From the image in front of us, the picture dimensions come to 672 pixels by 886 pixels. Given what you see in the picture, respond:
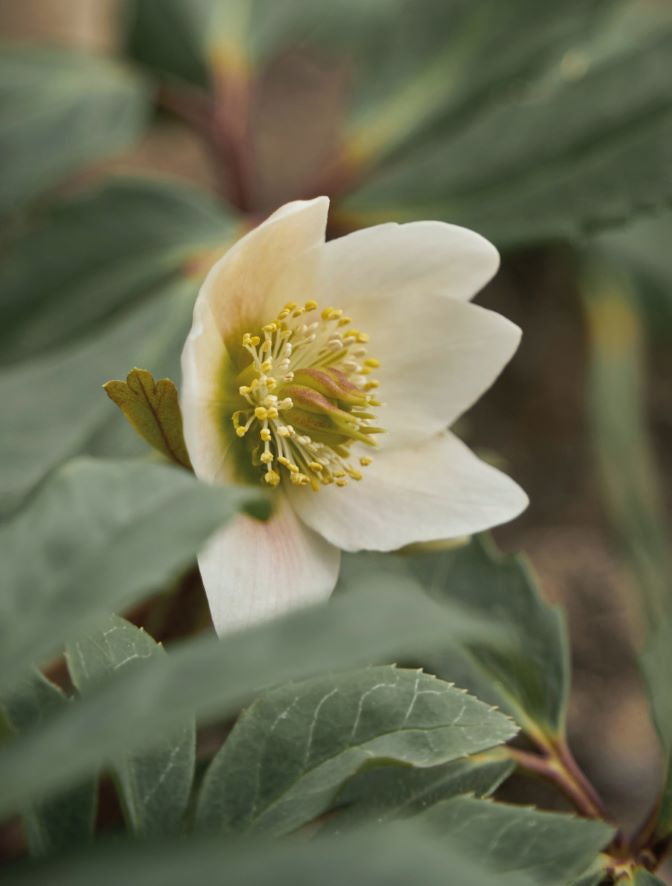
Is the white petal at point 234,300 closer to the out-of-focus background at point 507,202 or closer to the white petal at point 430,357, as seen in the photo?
the white petal at point 430,357

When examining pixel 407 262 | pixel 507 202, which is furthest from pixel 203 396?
Answer: pixel 507 202

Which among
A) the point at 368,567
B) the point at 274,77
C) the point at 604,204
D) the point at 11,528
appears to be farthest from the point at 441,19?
the point at 11,528

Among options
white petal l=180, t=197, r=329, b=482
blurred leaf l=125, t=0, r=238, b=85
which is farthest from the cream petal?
blurred leaf l=125, t=0, r=238, b=85

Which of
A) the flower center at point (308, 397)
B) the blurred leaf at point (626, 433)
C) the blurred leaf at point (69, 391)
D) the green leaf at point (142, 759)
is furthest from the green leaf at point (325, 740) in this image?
the blurred leaf at point (626, 433)

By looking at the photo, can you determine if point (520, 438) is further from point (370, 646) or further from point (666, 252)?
point (370, 646)

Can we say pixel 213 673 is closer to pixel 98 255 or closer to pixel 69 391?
pixel 69 391

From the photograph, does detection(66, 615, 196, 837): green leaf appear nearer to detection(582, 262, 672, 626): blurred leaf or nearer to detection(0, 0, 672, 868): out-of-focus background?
detection(0, 0, 672, 868): out-of-focus background
